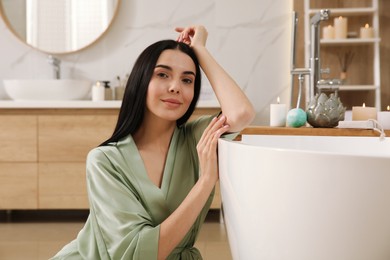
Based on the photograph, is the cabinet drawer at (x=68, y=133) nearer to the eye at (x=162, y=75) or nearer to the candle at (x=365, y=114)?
the candle at (x=365, y=114)

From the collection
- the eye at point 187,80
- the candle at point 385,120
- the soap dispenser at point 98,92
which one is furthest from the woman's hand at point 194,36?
the soap dispenser at point 98,92

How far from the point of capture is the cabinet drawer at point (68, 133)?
3.05m

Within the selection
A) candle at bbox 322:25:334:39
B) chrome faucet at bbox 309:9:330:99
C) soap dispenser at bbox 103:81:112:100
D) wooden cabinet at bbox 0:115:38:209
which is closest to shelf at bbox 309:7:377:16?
candle at bbox 322:25:334:39

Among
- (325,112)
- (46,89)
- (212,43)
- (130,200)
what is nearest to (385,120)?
(325,112)

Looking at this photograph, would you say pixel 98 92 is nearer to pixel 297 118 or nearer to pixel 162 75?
pixel 297 118

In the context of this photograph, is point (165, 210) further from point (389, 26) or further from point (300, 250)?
point (389, 26)

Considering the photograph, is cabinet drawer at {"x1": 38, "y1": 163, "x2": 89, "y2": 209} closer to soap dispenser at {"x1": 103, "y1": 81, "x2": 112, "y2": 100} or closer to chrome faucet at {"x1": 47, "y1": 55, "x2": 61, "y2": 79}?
soap dispenser at {"x1": 103, "y1": 81, "x2": 112, "y2": 100}

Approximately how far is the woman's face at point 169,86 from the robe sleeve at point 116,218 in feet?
0.65

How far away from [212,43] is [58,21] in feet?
3.71

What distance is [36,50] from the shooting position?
11.8 ft

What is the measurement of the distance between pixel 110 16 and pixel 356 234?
296 centimetres

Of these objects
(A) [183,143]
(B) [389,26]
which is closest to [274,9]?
(B) [389,26]

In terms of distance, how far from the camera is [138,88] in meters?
1.36

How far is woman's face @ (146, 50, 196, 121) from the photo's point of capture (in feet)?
4.40
